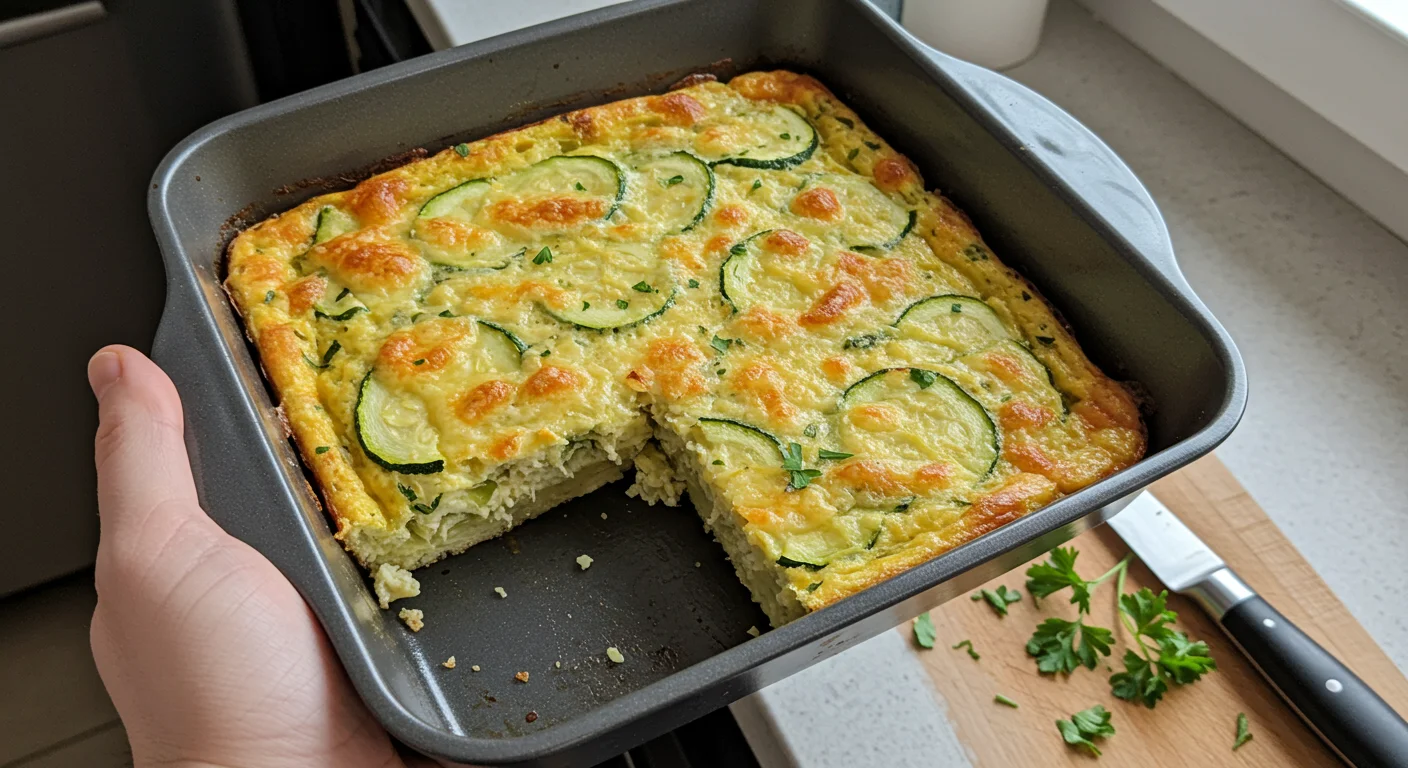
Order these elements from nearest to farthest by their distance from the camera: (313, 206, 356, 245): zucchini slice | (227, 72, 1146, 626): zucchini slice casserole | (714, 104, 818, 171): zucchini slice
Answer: (227, 72, 1146, 626): zucchini slice casserole, (313, 206, 356, 245): zucchini slice, (714, 104, 818, 171): zucchini slice

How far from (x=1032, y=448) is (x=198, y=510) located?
1.39 meters

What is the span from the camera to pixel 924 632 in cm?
208

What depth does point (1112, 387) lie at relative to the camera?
2.08m

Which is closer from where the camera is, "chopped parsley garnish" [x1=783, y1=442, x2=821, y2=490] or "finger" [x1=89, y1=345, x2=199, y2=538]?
"finger" [x1=89, y1=345, x2=199, y2=538]

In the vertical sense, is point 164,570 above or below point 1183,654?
above

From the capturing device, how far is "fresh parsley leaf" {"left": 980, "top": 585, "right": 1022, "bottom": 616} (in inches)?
83.4

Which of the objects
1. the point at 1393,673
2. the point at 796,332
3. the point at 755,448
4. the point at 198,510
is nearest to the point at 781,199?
the point at 796,332

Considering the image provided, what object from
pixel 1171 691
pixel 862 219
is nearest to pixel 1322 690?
pixel 1171 691

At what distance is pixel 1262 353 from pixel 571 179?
5.29ft

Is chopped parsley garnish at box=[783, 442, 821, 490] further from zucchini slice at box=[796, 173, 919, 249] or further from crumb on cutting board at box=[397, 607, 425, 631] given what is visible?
A: crumb on cutting board at box=[397, 607, 425, 631]

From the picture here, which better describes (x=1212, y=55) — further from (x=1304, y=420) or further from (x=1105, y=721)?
(x=1105, y=721)

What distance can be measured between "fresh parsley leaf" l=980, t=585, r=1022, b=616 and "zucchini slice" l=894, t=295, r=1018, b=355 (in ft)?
1.50

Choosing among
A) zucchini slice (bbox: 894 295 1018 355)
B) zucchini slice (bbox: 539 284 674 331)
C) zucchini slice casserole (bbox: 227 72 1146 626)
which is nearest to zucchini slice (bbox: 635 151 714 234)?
zucchini slice casserole (bbox: 227 72 1146 626)

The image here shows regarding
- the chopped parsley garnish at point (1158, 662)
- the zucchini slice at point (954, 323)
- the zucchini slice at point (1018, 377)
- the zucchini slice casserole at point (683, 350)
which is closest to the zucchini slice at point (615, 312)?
the zucchini slice casserole at point (683, 350)
